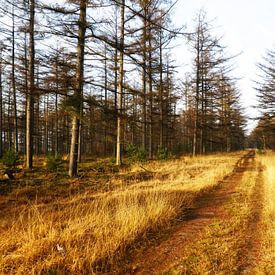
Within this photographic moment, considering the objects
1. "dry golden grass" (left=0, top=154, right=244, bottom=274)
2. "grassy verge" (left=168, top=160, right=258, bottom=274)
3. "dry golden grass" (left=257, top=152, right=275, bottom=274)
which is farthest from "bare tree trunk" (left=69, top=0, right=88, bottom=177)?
"dry golden grass" (left=257, top=152, right=275, bottom=274)

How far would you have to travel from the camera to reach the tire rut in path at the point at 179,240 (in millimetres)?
3424

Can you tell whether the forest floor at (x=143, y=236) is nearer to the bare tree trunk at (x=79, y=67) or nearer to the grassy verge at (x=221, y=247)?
the grassy verge at (x=221, y=247)

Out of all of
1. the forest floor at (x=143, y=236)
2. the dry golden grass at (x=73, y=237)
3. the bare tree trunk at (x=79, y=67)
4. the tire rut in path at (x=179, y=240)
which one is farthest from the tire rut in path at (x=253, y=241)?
the bare tree trunk at (x=79, y=67)

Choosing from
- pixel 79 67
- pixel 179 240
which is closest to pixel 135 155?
pixel 79 67

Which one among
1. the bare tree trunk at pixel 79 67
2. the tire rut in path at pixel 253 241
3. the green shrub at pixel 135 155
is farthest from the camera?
the green shrub at pixel 135 155

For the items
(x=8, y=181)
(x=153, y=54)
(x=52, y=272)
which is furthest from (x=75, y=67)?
(x=153, y=54)

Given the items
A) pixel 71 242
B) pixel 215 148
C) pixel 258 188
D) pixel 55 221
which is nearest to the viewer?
pixel 71 242

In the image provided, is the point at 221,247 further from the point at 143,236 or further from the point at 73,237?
the point at 73,237

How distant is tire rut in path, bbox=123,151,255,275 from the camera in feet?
11.2

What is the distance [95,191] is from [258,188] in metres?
5.91

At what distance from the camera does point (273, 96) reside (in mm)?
24375

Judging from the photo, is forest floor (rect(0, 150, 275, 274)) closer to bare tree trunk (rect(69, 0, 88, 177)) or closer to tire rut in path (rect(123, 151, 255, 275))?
tire rut in path (rect(123, 151, 255, 275))

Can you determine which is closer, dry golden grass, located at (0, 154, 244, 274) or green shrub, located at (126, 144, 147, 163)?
dry golden grass, located at (0, 154, 244, 274)

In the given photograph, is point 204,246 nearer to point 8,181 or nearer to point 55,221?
point 55,221
